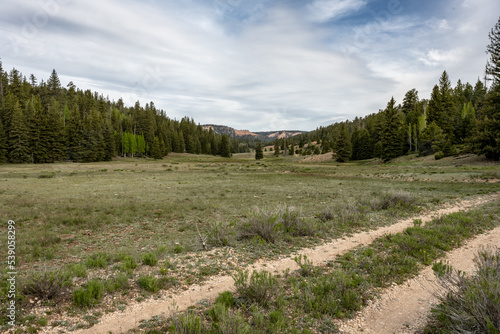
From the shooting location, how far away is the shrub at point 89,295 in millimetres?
5738

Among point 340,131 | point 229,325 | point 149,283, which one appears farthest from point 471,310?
point 340,131

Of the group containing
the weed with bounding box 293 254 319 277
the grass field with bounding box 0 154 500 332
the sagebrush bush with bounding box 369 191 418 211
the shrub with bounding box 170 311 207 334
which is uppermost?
the sagebrush bush with bounding box 369 191 418 211

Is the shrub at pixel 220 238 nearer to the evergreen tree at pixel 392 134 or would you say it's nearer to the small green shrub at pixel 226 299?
the small green shrub at pixel 226 299

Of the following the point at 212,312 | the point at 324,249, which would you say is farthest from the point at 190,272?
the point at 324,249

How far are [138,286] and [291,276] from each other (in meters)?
4.26

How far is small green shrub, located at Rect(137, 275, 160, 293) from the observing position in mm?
6367

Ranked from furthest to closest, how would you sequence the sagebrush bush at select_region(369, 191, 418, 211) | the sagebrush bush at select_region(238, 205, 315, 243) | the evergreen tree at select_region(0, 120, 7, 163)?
the evergreen tree at select_region(0, 120, 7, 163) → the sagebrush bush at select_region(369, 191, 418, 211) → the sagebrush bush at select_region(238, 205, 315, 243)

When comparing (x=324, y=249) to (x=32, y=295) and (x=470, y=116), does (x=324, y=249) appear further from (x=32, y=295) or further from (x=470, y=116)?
(x=470, y=116)

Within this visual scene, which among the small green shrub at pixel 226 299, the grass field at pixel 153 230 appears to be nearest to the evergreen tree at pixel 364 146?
the grass field at pixel 153 230

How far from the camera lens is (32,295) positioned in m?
5.89

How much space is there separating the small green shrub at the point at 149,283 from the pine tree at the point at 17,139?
77.7m

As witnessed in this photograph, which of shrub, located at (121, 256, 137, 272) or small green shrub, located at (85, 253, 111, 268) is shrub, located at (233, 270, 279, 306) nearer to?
shrub, located at (121, 256, 137, 272)

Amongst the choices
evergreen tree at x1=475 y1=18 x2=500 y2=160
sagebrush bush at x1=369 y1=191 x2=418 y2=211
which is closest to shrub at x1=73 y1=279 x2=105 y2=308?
sagebrush bush at x1=369 y1=191 x2=418 y2=211

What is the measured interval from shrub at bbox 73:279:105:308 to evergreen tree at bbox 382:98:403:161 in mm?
69891
